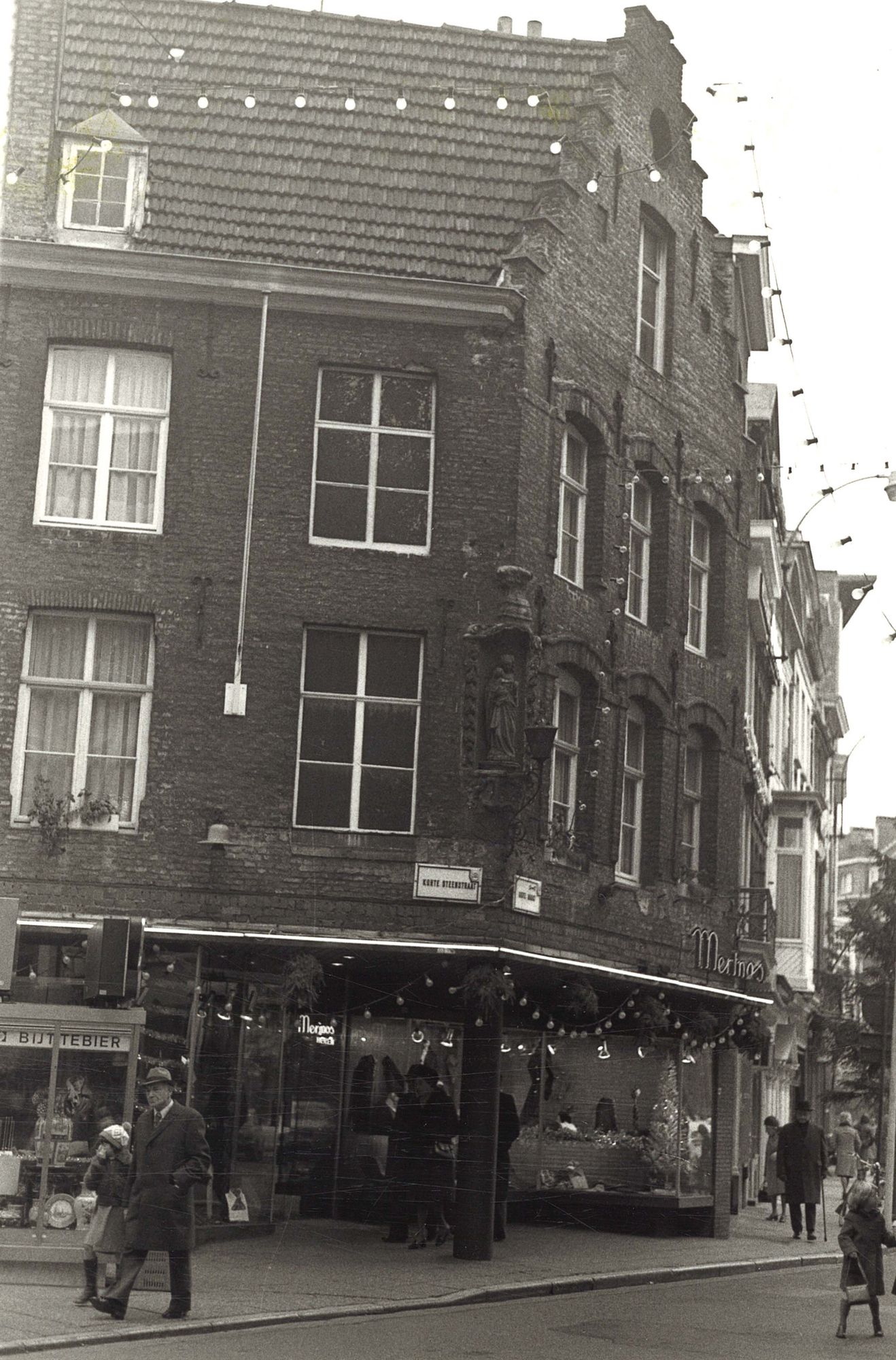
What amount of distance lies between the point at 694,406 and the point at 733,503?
1908 millimetres

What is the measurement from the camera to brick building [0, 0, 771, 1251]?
21875 mm

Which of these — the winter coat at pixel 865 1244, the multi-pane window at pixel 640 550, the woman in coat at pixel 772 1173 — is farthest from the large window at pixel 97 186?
the woman in coat at pixel 772 1173

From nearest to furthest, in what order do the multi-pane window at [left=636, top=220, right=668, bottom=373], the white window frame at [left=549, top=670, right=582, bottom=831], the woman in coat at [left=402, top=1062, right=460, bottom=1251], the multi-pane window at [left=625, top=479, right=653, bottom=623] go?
the woman in coat at [left=402, top=1062, right=460, bottom=1251]
the white window frame at [left=549, top=670, right=582, bottom=831]
the multi-pane window at [left=625, top=479, right=653, bottom=623]
the multi-pane window at [left=636, top=220, right=668, bottom=373]

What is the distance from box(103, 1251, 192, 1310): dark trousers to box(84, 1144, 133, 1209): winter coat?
42cm

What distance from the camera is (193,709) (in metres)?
22.1

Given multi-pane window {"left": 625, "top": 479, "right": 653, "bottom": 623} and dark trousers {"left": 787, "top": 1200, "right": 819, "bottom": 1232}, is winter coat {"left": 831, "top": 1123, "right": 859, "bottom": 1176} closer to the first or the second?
dark trousers {"left": 787, "top": 1200, "right": 819, "bottom": 1232}

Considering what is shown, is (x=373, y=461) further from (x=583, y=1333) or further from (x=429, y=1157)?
(x=583, y=1333)

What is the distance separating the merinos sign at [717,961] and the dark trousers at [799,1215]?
3.09 metres

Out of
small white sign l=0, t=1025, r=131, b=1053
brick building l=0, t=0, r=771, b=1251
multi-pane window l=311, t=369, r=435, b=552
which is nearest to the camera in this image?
small white sign l=0, t=1025, r=131, b=1053

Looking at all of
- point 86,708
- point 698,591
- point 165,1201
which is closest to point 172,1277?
point 165,1201

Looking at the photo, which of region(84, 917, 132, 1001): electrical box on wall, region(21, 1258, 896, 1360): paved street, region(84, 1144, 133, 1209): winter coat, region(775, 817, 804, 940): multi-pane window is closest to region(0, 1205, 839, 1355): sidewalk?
region(21, 1258, 896, 1360): paved street

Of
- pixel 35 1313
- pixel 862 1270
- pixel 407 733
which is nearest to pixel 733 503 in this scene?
pixel 407 733

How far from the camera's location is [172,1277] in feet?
48.8

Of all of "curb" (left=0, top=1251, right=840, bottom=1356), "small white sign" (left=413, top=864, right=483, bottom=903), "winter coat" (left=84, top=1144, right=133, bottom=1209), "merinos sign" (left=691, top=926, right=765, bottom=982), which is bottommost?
"curb" (left=0, top=1251, right=840, bottom=1356)
